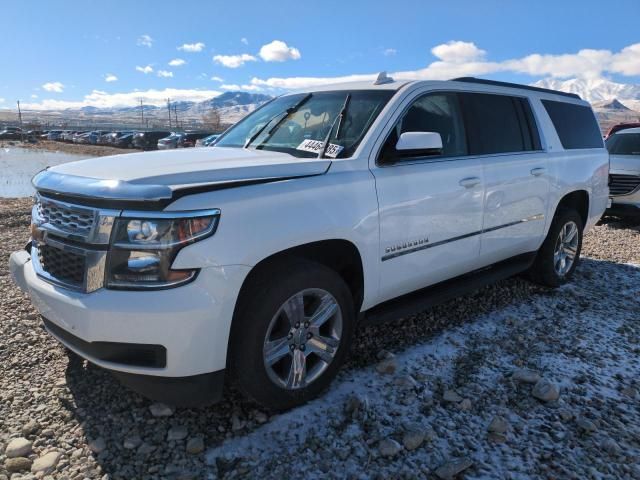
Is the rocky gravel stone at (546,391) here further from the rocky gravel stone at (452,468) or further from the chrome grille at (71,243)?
the chrome grille at (71,243)

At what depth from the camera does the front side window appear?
10.5ft

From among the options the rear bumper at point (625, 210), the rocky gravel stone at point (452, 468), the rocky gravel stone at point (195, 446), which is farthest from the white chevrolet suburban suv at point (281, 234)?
the rear bumper at point (625, 210)

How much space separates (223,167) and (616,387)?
2.85 meters

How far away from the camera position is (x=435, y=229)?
342 cm

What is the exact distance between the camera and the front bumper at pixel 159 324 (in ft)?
7.47

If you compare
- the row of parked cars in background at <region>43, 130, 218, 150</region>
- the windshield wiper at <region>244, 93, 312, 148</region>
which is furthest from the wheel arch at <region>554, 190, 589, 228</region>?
the row of parked cars in background at <region>43, 130, 218, 150</region>

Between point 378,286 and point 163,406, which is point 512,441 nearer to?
point 378,286

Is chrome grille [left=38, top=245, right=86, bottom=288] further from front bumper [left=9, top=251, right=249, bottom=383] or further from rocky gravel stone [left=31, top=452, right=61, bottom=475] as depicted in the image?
rocky gravel stone [left=31, top=452, right=61, bottom=475]

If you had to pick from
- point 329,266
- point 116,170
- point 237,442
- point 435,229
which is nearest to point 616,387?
point 435,229

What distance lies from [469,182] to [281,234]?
1.74m

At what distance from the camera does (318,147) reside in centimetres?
321

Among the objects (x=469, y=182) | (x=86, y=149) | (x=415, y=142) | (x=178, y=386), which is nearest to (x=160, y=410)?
(x=178, y=386)

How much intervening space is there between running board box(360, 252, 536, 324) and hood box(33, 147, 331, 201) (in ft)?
3.44

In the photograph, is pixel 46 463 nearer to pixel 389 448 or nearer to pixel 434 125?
pixel 389 448
